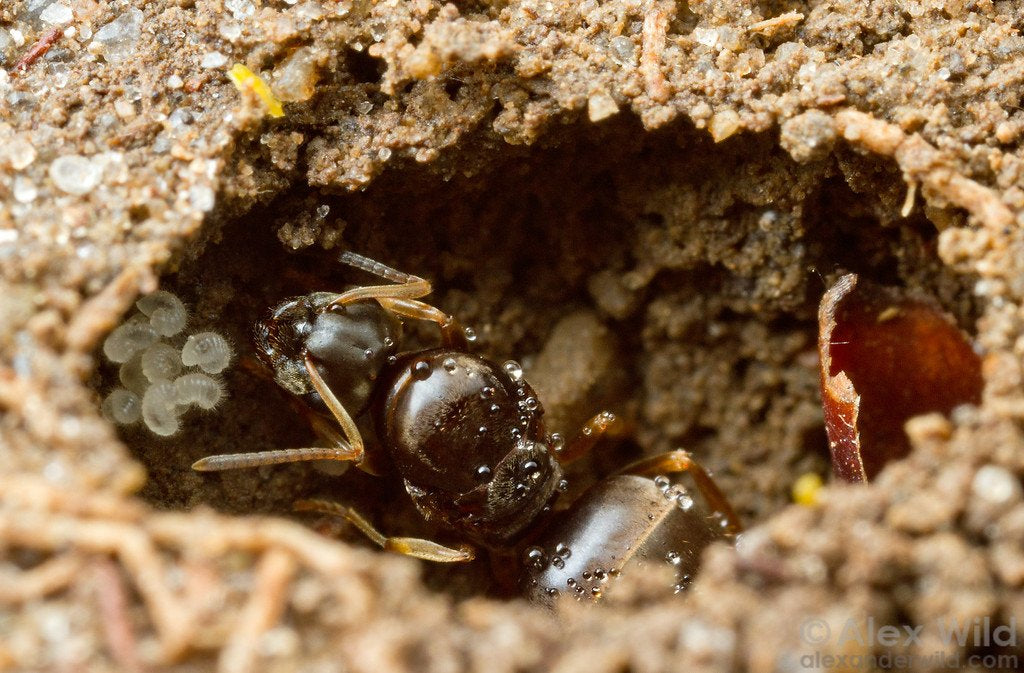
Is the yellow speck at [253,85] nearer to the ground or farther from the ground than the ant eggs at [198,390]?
farther from the ground

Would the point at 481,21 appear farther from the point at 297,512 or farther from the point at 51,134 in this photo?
the point at 297,512

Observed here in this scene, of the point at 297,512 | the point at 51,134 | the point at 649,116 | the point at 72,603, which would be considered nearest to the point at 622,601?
the point at 72,603

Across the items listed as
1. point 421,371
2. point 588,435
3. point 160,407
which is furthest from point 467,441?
point 160,407

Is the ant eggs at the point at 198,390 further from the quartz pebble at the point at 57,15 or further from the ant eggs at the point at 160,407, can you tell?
the quartz pebble at the point at 57,15

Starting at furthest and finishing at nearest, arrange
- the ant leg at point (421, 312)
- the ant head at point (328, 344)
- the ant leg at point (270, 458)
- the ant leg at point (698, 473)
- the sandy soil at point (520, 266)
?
the ant leg at point (698, 473) < the ant leg at point (421, 312) < the ant head at point (328, 344) < the ant leg at point (270, 458) < the sandy soil at point (520, 266)

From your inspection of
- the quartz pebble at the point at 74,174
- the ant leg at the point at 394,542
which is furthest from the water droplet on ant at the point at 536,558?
the quartz pebble at the point at 74,174

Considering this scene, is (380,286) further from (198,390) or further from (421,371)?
(198,390)

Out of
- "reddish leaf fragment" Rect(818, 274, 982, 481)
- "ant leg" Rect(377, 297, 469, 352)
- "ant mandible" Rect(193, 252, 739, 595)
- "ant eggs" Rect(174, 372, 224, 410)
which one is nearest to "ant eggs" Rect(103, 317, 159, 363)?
"ant eggs" Rect(174, 372, 224, 410)
